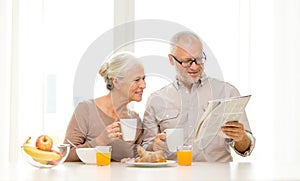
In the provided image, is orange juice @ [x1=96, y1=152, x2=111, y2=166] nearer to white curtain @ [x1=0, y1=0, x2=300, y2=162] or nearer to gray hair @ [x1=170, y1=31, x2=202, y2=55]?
gray hair @ [x1=170, y1=31, x2=202, y2=55]

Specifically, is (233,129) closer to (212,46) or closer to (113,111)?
(113,111)

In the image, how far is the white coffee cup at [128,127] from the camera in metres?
2.05

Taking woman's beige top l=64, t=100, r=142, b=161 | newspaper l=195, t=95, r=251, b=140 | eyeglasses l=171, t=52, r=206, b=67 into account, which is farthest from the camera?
woman's beige top l=64, t=100, r=142, b=161

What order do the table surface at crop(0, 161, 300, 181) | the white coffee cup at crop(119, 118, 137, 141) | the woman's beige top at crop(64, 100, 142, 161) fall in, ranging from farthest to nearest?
the woman's beige top at crop(64, 100, 142, 161) < the white coffee cup at crop(119, 118, 137, 141) < the table surface at crop(0, 161, 300, 181)

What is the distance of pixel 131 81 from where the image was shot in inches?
82.2

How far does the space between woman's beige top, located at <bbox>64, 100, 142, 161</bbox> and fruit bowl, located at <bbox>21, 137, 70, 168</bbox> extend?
19.7 inches

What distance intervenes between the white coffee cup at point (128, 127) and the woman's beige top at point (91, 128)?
0.23 m

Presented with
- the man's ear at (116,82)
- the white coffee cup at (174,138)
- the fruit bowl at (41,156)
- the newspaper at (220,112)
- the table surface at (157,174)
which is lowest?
the table surface at (157,174)

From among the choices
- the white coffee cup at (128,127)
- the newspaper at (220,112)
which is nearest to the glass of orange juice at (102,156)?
the white coffee cup at (128,127)

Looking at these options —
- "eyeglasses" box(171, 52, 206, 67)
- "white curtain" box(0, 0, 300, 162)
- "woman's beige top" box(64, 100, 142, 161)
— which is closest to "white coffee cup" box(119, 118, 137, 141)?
"woman's beige top" box(64, 100, 142, 161)

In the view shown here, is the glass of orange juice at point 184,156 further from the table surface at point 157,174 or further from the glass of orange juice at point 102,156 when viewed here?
the glass of orange juice at point 102,156

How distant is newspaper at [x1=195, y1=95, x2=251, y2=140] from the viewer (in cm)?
190

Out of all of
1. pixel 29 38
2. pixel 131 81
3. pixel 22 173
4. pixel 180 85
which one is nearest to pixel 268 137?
pixel 180 85

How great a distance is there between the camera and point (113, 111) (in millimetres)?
2297
